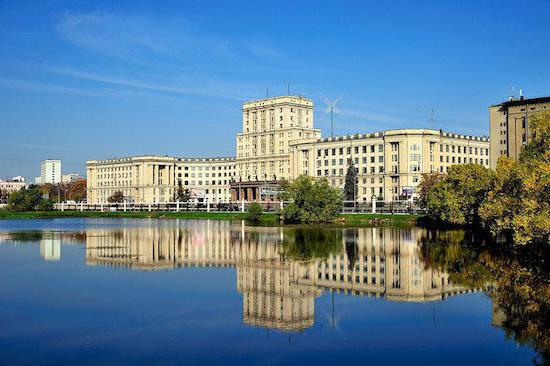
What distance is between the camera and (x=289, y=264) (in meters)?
48.8

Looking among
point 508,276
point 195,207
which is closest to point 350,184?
point 195,207

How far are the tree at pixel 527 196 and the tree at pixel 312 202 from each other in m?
35.7

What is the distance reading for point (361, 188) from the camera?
166m

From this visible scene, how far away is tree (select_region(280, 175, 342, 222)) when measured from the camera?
349ft

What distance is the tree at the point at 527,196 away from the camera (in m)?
44.7

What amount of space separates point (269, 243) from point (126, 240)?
1814cm

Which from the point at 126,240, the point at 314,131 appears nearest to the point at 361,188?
the point at 314,131

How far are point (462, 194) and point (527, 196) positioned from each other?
4080 centimetres

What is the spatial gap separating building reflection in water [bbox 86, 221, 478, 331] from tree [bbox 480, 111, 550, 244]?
7125mm

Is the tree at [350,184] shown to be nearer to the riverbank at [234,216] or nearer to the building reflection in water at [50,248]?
the riverbank at [234,216]

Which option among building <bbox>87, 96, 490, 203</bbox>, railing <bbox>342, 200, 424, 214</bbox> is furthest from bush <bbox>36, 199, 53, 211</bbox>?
railing <bbox>342, 200, 424, 214</bbox>

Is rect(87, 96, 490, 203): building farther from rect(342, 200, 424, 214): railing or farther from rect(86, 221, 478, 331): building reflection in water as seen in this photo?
rect(86, 221, 478, 331): building reflection in water

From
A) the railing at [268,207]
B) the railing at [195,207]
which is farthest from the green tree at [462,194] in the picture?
the railing at [195,207]

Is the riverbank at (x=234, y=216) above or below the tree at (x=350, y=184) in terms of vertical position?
below
